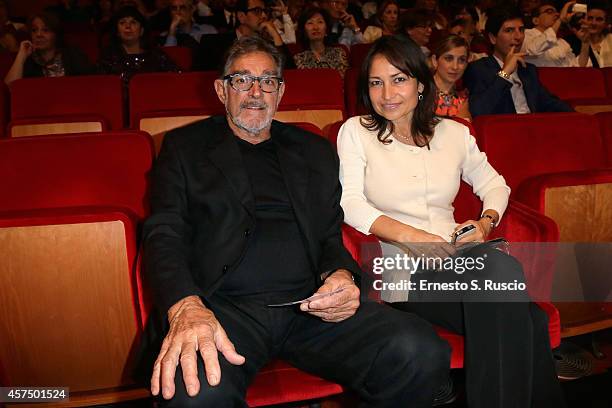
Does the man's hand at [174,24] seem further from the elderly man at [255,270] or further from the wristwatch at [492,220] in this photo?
the wristwatch at [492,220]

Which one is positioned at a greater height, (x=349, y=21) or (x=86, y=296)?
(x=349, y=21)

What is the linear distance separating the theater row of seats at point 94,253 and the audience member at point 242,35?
62.7 inches

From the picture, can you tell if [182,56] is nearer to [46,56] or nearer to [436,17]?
[46,56]

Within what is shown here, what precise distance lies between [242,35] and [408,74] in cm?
170

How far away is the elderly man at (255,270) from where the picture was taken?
1.01 meters

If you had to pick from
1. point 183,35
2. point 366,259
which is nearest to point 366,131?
point 366,259

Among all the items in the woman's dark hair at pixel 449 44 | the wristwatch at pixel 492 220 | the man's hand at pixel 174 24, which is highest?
the man's hand at pixel 174 24

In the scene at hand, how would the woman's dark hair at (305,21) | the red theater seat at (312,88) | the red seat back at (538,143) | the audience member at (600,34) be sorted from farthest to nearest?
the audience member at (600,34)
the woman's dark hair at (305,21)
the red theater seat at (312,88)
the red seat back at (538,143)

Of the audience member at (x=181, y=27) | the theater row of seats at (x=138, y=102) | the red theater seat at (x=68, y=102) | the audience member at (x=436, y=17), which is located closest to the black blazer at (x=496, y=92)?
the theater row of seats at (x=138, y=102)

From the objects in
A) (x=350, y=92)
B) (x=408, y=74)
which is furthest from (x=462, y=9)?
(x=408, y=74)

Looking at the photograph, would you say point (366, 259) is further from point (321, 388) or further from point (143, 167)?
point (143, 167)

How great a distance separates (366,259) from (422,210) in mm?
213

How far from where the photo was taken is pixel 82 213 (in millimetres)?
1158

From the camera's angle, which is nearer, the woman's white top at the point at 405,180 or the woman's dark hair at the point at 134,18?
the woman's white top at the point at 405,180
